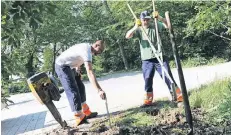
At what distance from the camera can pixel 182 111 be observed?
614 cm

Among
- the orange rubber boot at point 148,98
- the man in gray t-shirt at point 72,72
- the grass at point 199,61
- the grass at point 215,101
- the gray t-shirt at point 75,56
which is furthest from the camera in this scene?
the grass at point 199,61

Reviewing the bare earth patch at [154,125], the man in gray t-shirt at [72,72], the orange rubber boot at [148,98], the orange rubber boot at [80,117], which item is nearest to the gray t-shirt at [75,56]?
→ the man in gray t-shirt at [72,72]

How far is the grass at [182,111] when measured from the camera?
5.66 meters

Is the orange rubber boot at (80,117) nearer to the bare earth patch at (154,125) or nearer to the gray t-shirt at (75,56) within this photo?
the bare earth patch at (154,125)

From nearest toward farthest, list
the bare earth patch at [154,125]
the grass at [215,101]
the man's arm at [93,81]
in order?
the bare earth patch at [154,125]
the grass at [215,101]
the man's arm at [93,81]

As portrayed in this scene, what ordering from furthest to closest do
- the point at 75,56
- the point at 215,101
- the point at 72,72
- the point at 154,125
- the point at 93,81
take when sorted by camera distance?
the point at 72,72 → the point at 75,56 → the point at 215,101 → the point at 93,81 → the point at 154,125

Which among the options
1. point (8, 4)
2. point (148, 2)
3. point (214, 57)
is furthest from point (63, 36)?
point (8, 4)

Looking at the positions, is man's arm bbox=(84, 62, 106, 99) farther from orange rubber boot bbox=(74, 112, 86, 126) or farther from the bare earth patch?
orange rubber boot bbox=(74, 112, 86, 126)

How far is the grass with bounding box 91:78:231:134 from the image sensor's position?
5.66 metres

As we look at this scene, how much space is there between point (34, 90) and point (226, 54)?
14823 mm

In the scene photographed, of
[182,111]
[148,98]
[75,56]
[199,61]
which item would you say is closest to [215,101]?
[182,111]

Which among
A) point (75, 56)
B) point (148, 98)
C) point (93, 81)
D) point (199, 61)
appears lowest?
point (199, 61)

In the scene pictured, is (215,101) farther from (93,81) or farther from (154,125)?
(93,81)

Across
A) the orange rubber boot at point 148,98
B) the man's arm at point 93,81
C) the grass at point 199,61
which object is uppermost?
the man's arm at point 93,81
